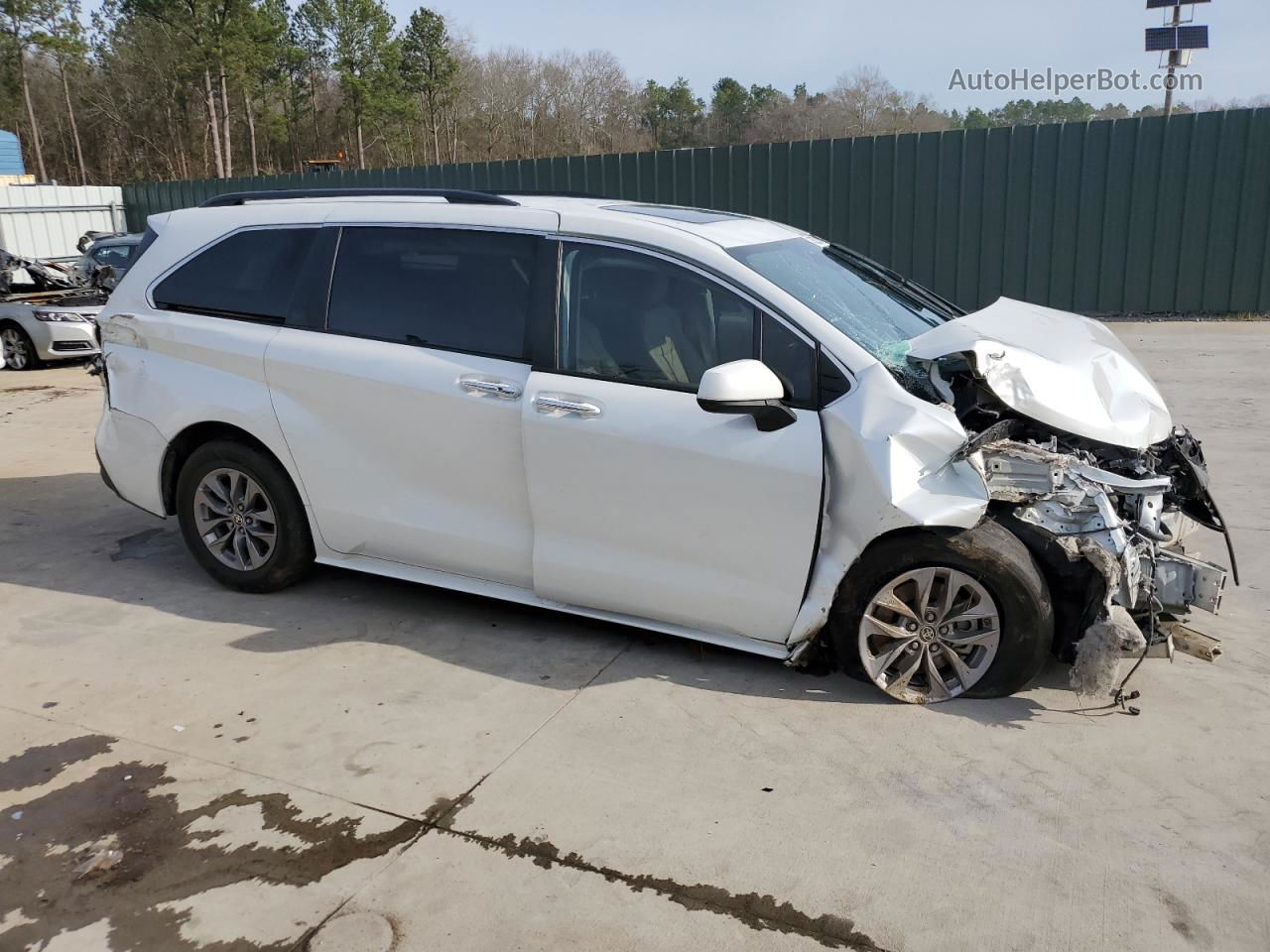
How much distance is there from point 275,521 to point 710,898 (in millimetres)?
3043

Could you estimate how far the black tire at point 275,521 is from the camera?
5.01 m

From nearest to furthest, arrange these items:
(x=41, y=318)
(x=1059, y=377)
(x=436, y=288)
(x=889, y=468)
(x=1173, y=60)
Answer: (x=889, y=468) < (x=1059, y=377) < (x=436, y=288) < (x=41, y=318) < (x=1173, y=60)

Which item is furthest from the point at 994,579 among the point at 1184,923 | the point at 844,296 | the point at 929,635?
the point at 844,296

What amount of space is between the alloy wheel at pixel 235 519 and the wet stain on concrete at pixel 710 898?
2320 millimetres

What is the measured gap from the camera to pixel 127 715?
4086 millimetres

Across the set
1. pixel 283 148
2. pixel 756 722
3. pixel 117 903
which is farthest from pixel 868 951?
pixel 283 148

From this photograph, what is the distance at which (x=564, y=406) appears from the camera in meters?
4.19

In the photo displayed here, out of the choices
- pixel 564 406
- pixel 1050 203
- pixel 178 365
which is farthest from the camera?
pixel 1050 203

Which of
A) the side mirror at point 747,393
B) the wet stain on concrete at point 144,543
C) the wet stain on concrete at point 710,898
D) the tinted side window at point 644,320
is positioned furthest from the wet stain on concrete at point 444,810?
the wet stain on concrete at point 144,543

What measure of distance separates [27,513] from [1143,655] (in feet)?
21.6

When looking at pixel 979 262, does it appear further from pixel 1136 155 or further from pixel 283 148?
pixel 283 148

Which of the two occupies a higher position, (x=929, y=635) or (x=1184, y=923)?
(x=929, y=635)

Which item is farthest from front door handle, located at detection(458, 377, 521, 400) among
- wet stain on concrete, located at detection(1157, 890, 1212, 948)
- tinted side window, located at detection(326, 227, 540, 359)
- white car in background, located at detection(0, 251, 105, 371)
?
white car in background, located at detection(0, 251, 105, 371)

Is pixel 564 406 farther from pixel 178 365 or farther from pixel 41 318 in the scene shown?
pixel 41 318
